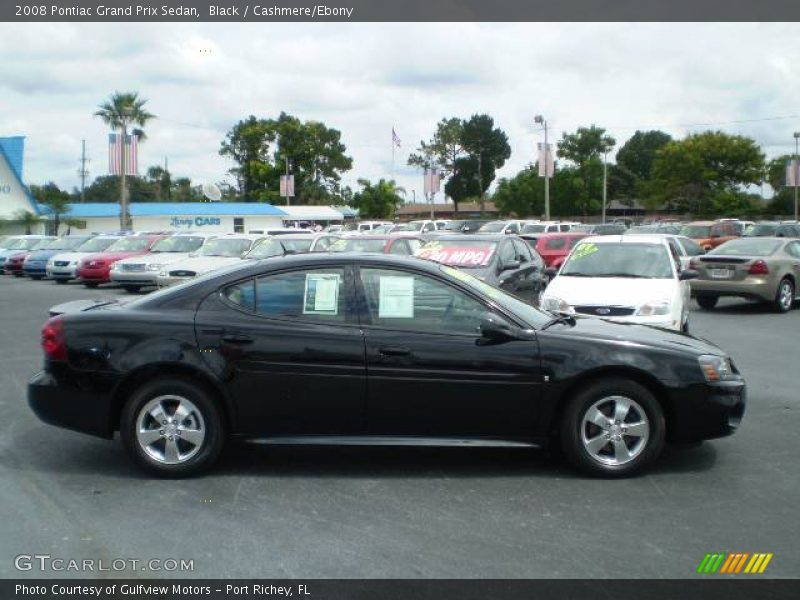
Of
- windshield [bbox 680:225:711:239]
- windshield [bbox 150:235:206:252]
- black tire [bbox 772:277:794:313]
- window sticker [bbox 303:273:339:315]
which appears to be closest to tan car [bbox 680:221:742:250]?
windshield [bbox 680:225:711:239]

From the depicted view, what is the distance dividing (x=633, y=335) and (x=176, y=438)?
3.26m

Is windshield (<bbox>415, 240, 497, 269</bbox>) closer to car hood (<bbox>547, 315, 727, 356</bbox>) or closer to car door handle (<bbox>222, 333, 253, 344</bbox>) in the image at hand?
car hood (<bbox>547, 315, 727, 356</bbox>)

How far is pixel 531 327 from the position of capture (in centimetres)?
607

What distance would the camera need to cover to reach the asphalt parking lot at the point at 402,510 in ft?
15.0

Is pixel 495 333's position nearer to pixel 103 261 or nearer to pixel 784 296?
pixel 784 296

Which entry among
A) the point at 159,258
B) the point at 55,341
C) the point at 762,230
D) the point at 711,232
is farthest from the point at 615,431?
the point at 711,232

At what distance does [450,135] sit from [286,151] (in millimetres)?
16696

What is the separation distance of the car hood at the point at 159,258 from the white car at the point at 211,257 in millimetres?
582

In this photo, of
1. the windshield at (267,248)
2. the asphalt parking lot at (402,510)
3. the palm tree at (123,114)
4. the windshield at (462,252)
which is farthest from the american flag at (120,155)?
the asphalt parking lot at (402,510)

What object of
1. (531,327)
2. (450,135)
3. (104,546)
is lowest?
(104,546)

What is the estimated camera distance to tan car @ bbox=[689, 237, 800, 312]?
55.1 ft

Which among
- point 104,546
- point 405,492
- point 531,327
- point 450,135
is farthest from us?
point 450,135

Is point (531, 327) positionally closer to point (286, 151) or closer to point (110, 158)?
point (110, 158)
